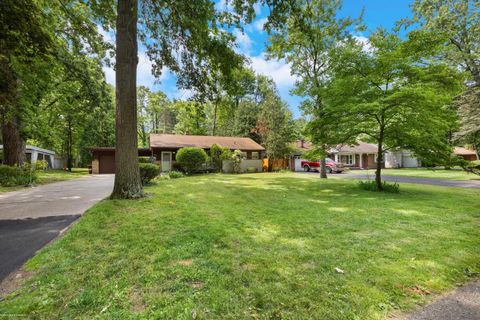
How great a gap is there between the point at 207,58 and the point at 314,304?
8.90m

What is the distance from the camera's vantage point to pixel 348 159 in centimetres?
3231

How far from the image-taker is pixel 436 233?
4.48m

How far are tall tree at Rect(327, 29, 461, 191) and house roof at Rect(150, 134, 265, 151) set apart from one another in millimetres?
16344

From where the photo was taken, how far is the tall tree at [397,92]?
8.30 metres

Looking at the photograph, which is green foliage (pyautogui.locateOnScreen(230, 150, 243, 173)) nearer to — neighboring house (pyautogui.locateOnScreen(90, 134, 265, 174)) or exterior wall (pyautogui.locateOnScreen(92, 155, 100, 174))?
neighboring house (pyautogui.locateOnScreen(90, 134, 265, 174))

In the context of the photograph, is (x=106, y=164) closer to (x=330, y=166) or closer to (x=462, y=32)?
(x=330, y=166)

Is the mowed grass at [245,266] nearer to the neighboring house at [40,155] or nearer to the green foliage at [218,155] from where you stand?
the green foliage at [218,155]

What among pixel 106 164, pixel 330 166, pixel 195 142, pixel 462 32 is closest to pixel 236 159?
pixel 195 142

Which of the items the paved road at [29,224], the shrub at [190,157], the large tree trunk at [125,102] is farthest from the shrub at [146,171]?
the shrub at [190,157]

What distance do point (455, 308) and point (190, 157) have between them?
17403 mm

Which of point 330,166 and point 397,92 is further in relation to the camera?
point 330,166

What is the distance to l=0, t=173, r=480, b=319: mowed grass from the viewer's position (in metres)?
2.29

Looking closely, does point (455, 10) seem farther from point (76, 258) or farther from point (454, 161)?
point (76, 258)

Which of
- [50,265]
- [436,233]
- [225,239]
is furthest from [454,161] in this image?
[50,265]
